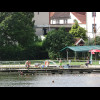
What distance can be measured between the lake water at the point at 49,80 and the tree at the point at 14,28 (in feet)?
69.0

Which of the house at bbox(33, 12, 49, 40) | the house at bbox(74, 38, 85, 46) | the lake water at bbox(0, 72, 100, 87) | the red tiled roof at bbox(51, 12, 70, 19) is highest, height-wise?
the red tiled roof at bbox(51, 12, 70, 19)

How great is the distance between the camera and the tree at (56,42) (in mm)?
76750

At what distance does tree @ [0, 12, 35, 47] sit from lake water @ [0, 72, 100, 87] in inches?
828

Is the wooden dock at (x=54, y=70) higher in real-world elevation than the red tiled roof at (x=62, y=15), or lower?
lower

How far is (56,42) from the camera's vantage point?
77.4 m

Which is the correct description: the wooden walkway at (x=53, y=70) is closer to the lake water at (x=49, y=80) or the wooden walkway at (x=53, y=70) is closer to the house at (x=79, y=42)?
the lake water at (x=49, y=80)

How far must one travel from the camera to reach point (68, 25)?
96188mm

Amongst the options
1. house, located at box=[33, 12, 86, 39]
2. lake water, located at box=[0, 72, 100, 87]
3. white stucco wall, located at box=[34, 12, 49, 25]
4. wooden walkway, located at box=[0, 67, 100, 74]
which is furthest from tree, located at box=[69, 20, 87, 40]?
lake water, located at box=[0, 72, 100, 87]

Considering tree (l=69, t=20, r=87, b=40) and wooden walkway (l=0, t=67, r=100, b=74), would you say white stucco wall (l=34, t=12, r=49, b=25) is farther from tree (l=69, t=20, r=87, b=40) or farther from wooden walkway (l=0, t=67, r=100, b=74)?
wooden walkway (l=0, t=67, r=100, b=74)

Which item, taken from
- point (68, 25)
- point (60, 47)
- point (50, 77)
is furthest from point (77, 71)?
point (68, 25)

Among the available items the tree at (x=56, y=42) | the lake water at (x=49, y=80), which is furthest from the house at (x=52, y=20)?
the lake water at (x=49, y=80)

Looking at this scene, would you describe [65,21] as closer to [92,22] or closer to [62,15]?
[62,15]

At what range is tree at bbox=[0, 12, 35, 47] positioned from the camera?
73.9m

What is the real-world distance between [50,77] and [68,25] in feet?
154
